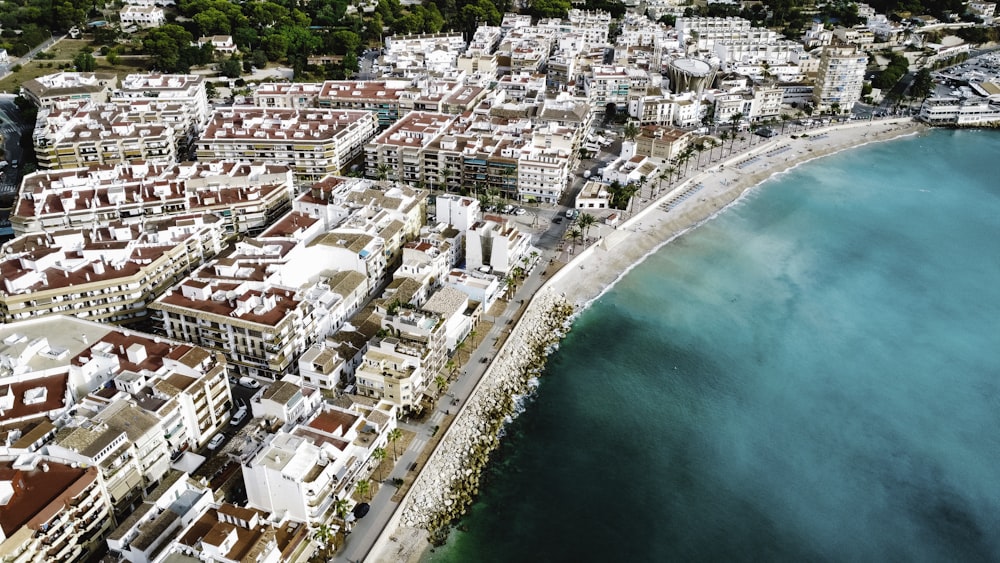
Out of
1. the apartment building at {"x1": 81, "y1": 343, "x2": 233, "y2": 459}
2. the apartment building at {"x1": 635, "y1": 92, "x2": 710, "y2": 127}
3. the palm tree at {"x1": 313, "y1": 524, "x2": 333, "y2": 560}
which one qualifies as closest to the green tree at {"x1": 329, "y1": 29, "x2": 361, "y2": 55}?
the apartment building at {"x1": 635, "y1": 92, "x2": 710, "y2": 127}

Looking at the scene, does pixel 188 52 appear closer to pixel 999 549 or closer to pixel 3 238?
pixel 3 238

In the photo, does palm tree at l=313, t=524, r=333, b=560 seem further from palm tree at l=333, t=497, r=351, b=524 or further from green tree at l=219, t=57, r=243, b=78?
green tree at l=219, t=57, r=243, b=78

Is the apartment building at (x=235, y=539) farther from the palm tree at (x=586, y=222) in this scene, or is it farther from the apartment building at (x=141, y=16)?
the apartment building at (x=141, y=16)

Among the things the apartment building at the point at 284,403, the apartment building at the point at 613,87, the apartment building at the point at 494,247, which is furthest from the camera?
the apartment building at the point at 613,87

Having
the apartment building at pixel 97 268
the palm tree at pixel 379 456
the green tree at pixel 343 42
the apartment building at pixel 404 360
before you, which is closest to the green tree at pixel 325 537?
the palm tree at pixel 379 456

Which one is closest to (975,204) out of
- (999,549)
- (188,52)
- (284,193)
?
(999,549)
